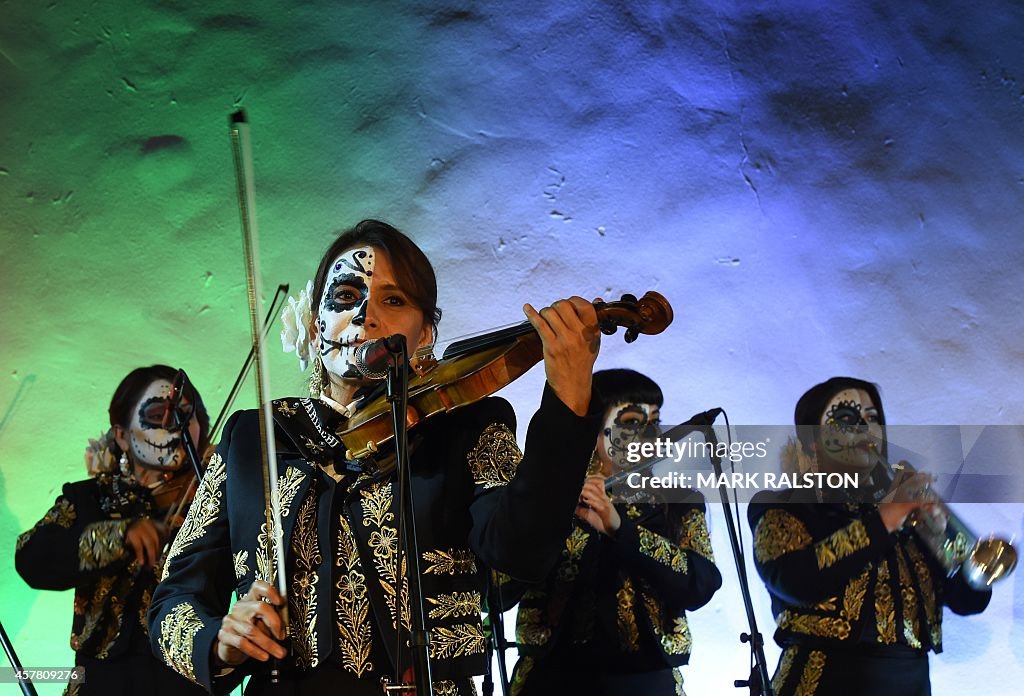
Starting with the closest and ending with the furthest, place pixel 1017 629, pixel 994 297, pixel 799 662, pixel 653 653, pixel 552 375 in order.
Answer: pixel 552 375
pixel 653 653
pixel 799 662
pixel 1017 629
pixel 994 297

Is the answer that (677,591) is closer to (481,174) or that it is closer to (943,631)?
(943,631)

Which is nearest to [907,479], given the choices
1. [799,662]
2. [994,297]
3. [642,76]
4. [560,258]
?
[799,662]

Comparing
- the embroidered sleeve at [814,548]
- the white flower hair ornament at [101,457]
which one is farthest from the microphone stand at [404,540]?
the white flower hair ornament at [101,457]

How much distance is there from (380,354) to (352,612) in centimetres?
41

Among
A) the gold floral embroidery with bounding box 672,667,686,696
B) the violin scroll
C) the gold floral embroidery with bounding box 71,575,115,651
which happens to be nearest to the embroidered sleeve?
the gold floral embroidery with bounding box 672,667,686,696

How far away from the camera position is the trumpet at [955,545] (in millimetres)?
3311

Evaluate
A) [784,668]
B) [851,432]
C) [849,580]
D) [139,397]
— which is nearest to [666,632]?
[784,668]

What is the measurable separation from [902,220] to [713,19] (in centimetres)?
93

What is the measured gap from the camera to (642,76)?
3797mm

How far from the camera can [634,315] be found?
6.07 feet

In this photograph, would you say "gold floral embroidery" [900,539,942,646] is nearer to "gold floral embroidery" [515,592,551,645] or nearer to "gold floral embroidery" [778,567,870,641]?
"gold floral embroidery" [778,567,870,641]

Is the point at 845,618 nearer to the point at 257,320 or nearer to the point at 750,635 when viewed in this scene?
the point at 750,635

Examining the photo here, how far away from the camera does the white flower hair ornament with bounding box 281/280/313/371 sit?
2.30 metres

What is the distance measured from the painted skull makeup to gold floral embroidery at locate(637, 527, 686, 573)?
1.24 metres
